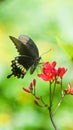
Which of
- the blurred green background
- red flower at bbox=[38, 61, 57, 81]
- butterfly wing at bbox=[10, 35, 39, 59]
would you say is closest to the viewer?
red flower at bbox=[38, 61, 57, 81]

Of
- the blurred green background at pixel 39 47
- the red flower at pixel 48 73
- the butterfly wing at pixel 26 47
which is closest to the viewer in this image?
the red flower at pixel 48 73

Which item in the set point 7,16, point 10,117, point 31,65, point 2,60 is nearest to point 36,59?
point 31,65

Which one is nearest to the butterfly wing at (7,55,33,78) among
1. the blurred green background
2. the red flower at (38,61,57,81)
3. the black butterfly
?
the black butterfly

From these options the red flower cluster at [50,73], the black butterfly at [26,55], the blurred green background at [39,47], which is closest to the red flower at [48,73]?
the red flower cluster at [50,73]

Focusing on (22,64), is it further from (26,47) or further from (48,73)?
(48,73)

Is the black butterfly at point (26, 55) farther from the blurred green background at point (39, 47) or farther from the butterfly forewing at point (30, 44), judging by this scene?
the blurred green background at point (39, 47)

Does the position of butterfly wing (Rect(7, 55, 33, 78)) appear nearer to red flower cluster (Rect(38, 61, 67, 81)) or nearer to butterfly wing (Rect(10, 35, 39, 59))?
butterfly wing (Rect(10, 35, 39, 59))

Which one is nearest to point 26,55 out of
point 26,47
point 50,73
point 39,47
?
point 26,47
